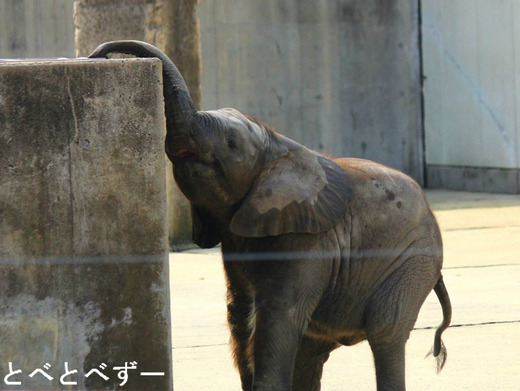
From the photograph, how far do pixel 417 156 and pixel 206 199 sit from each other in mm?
10909

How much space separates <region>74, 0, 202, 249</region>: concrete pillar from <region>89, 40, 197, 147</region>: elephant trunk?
17.5 feet

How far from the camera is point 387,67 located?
1532 cm

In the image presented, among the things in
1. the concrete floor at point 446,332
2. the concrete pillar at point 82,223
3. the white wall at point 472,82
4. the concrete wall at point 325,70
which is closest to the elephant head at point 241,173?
the concrete pillar at point 82,223

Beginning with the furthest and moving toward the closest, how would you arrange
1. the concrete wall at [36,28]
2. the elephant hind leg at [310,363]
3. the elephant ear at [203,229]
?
1. the concrete wall at [36,28]
2. the elephant hind leg at [310,363]
3. the elephant ear at [203,229]

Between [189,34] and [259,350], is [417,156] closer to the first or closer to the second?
[189,34]

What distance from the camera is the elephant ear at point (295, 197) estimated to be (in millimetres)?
4914

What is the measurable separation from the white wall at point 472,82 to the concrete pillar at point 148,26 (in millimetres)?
5235

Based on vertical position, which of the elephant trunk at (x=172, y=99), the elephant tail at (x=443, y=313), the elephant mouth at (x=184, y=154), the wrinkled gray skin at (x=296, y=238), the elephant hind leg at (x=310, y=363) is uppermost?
the elephant trunk at (x=172, y=99)

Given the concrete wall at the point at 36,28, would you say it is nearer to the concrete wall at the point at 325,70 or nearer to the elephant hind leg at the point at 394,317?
the concrete wall at the point at 325,70

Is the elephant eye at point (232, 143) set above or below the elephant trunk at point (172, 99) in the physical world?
below

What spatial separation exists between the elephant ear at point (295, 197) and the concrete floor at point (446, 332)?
1.17 m

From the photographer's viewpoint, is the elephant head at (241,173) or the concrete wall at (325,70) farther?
the concrete wall at (325,70)

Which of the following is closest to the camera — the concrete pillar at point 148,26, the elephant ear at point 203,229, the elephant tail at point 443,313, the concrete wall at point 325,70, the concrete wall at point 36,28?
the elephant ear at point 203,229

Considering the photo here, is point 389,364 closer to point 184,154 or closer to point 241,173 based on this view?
point 241,173
